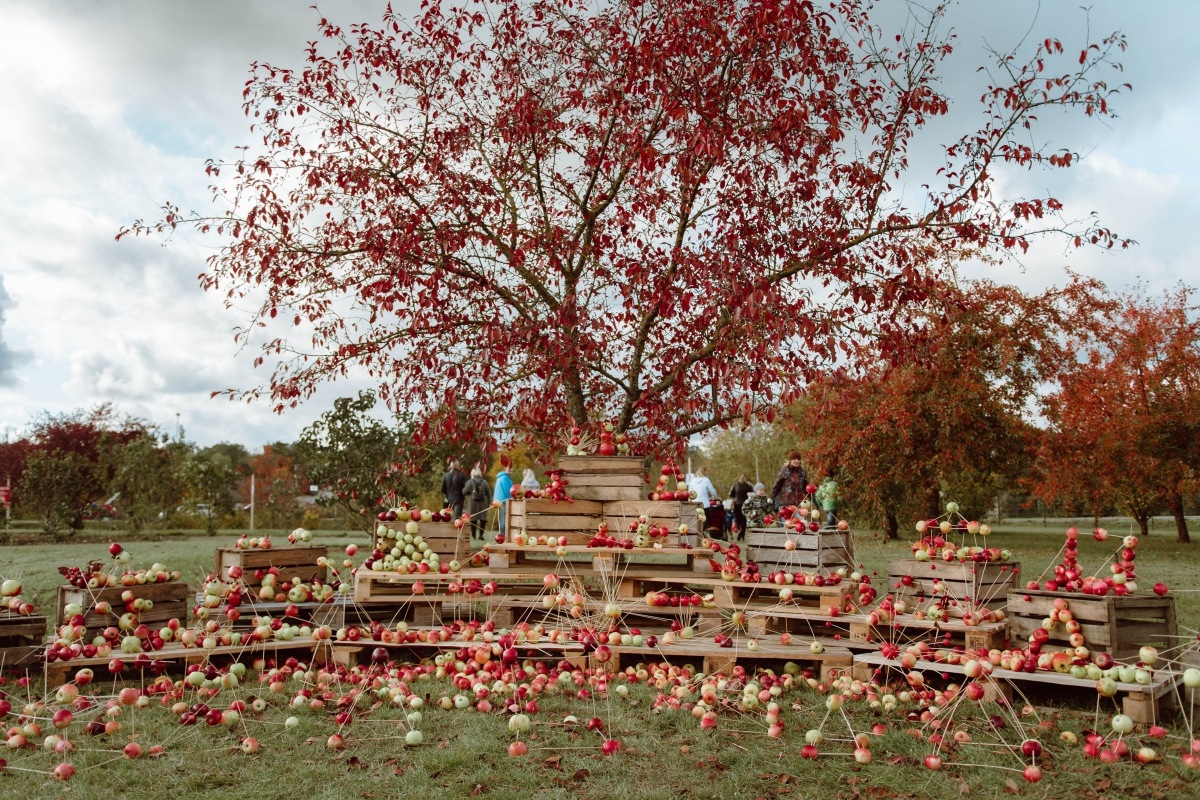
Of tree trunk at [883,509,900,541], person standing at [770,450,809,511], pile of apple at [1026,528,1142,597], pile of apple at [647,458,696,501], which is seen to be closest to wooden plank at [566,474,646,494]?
pile of apple at [647,458,696,501]

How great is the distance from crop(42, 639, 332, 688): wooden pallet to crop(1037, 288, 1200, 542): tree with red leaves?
55.8 feet

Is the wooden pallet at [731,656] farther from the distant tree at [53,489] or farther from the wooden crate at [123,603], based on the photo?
the distant tree at [53,489]

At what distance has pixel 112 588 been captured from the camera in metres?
6.18

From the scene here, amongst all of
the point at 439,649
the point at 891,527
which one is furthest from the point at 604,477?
the point at 891,527

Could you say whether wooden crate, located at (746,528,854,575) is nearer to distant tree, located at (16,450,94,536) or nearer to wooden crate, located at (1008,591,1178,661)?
wooden crate, located at (1008,591,1178,661)

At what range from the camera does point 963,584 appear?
6.02 metres

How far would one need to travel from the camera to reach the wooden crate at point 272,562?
6781 mm

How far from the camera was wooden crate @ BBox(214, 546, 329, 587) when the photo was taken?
267 inches

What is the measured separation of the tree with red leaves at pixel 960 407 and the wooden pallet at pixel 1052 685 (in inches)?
509

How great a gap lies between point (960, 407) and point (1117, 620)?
13.9 metres

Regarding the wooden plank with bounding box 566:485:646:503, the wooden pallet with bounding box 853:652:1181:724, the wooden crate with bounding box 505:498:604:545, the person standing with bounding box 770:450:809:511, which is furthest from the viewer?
the person standing with bounding box 770:450:809:511

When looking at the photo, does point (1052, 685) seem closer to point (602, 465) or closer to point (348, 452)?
point (602, 465)

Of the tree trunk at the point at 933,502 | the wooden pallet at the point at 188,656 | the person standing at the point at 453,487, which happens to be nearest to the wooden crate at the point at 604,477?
the wooden pallet at the point at 188,656

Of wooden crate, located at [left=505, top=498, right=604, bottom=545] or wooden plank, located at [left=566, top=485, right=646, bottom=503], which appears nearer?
wooden crate, located at [left=505, top=498, right=604, bottom=545]
